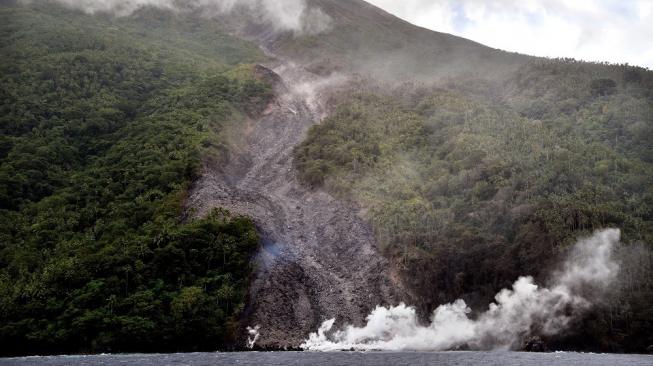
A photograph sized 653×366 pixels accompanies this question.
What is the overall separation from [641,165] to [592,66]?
213 feet

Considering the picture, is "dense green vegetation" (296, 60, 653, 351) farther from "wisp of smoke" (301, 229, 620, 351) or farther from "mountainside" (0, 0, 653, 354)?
"wisp of smoke" (301, 229, 620, 351)

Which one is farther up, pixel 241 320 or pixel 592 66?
pixel 592 66

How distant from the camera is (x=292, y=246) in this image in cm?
11350

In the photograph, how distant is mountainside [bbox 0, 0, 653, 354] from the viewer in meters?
98.8

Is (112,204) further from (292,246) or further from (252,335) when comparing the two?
(252,335)

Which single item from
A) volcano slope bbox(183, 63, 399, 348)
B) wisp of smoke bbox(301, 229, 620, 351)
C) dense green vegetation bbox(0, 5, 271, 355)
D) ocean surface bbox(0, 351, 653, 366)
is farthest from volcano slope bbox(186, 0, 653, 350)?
ocean surface bbox(0, 351, 653, 366)

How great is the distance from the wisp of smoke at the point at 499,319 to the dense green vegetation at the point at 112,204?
19497mm

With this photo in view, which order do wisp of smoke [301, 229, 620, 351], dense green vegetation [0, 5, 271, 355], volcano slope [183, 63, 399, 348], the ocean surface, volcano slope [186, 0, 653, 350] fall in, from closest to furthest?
the ocean surface < wisp of smoke [301, 229, 620, 351] < dense green vegetation [0, 5, 271, 355] < volcano slope [183, 63, 399, 348] < volcano slope [186, 0, 653, 350]

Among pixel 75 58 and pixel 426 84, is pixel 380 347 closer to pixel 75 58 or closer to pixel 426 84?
pixel 426 84

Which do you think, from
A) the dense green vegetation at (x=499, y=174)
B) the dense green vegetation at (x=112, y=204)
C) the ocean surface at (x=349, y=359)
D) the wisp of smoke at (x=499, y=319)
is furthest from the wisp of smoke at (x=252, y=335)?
the dense green vegetation at (x=499, y=174)

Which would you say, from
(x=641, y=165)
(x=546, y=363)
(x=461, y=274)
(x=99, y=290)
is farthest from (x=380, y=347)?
(x=641, y=165)

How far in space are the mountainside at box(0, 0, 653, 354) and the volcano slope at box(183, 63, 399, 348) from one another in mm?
402

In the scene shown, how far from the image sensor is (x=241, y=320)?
321 ft

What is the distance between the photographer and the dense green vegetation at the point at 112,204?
97875 mm
